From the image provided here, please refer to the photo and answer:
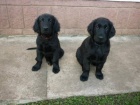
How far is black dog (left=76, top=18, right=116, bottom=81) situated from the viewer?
3422mm

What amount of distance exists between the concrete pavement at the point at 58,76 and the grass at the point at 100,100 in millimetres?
107

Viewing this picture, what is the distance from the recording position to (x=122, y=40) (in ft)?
18.1

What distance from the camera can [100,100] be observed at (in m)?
3.56

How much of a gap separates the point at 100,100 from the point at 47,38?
1.41 metres

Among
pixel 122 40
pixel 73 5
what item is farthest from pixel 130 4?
pixel 73 5

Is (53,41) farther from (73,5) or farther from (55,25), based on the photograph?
(73,5)

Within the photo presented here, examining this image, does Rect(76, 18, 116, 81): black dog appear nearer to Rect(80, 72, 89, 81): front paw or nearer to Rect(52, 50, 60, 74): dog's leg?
Rect(80, 72, 89, 81): front paw

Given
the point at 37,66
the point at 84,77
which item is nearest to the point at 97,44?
the point at 84,77

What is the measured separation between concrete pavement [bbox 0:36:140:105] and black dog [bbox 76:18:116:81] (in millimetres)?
297

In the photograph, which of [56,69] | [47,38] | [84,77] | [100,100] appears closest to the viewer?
[100,100]

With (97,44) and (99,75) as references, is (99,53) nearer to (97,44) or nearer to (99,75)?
(97,44)

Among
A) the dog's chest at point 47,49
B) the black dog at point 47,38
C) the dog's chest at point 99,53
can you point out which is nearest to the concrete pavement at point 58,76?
the black dog at point 47,38

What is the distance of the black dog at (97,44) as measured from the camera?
342 cm

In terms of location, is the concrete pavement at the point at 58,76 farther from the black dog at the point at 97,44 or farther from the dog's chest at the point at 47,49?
the dog's chest at the point at 47,49
